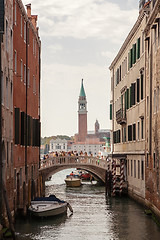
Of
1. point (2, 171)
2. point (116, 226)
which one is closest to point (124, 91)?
point (116, 226)

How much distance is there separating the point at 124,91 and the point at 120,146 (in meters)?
4.67

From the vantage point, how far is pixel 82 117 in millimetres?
166875

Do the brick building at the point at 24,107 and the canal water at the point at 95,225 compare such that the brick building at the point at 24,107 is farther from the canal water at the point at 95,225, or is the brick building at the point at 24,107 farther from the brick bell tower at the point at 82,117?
the brick bell tower at the point at 82,117

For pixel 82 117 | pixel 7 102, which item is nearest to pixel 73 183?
pixel 7 102

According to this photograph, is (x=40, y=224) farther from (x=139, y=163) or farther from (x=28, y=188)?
(x=139, y=163)

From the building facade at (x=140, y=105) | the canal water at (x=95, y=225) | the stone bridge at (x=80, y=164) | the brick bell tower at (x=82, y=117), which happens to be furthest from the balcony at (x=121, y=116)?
the brick bell tower at (x=82, y=117)

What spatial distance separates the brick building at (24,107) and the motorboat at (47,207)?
49cm

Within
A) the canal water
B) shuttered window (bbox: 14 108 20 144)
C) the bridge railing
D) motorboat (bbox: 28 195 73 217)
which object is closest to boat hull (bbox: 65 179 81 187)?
the bridge railing

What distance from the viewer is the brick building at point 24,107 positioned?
924 inches

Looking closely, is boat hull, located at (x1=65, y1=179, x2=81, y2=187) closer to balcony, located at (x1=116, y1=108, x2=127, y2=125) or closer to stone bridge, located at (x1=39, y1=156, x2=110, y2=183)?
stone bridge, located at (x1=39, y1=156, x2=110, y2=183)

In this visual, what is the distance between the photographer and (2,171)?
63.9ft

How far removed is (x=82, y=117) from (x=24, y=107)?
140764 mm

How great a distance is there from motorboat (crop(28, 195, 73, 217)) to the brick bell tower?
139 m

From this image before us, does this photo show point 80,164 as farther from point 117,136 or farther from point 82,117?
point 82,117
